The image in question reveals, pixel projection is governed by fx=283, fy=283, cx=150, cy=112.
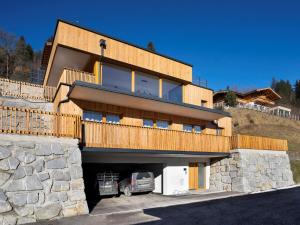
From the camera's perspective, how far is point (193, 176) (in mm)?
21312

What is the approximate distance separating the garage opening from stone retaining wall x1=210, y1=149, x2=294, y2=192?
4768mm

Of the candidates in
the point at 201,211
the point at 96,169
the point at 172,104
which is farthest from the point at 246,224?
the point at 96,169

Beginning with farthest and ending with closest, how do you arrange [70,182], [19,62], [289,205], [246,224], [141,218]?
1. [19,62]
2. [289,205]
3. [70,182]
4. [141,218]
5. [246,224]

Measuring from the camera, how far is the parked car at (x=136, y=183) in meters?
17.3

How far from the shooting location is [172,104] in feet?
59.6

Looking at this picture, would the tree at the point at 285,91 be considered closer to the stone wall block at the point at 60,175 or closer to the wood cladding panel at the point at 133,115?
the wood cladding panel at the point at 133,115

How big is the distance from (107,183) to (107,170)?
5.48 feet

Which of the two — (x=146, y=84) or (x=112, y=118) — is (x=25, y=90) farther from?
(x=146, y=84)

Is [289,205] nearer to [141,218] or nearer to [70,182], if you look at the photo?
[141,218]

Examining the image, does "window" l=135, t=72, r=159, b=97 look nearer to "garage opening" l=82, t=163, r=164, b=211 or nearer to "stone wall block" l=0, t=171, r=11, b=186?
"garage opening" l=82, t=163, r=164, b=211

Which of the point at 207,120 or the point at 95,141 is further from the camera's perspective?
the point at 207,120

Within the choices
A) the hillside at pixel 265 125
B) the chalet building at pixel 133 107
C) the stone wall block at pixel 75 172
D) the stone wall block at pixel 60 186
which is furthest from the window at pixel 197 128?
the hillside at pixel 265 125

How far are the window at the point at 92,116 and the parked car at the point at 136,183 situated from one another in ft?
13.2

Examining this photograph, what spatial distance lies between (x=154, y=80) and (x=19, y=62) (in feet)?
102
